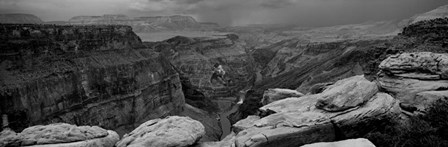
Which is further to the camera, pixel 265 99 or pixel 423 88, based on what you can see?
pixel 265 99

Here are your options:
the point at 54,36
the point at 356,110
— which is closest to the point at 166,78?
the point at 54,36

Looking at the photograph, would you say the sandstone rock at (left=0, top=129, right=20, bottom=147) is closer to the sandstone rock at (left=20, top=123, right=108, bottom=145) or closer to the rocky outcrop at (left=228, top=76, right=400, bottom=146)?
the sandstone rock at (left=20, top=123, right=108, bottom=145)

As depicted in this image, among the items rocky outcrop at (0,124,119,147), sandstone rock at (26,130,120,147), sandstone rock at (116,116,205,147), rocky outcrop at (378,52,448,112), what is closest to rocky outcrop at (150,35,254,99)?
sandstone rock at (116,116,205,147)

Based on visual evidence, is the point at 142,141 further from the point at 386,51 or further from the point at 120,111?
the point at 120,111

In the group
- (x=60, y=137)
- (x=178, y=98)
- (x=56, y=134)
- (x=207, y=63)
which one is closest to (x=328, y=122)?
(x=60, y=137)

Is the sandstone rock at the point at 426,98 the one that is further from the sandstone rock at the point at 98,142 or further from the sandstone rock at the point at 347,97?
the sandstone rock at the point at 98,142
